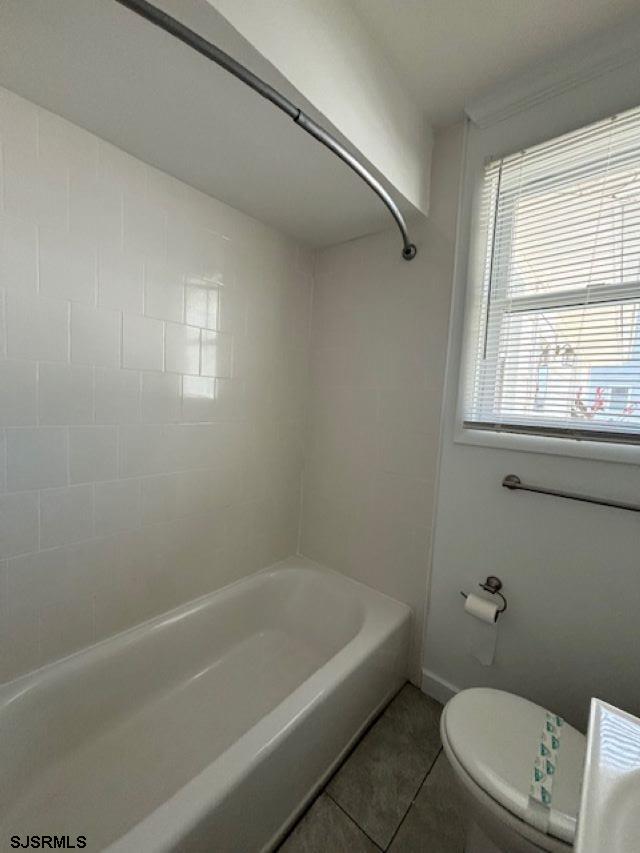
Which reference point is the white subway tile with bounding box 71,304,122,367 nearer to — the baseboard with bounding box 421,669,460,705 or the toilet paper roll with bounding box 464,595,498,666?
the toilet paper roll with bounding box 464,595,498,666

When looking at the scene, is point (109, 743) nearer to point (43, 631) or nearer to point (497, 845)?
point (43, 631)

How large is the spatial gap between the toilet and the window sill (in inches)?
32.1

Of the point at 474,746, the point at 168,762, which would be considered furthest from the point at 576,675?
the point at 168,762

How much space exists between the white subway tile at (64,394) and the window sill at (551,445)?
1.41 metres

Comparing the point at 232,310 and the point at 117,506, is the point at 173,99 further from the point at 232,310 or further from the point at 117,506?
the point at 117,506

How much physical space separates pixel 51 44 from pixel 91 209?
395 millimetres

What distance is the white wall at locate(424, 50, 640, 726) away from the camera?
109 cm

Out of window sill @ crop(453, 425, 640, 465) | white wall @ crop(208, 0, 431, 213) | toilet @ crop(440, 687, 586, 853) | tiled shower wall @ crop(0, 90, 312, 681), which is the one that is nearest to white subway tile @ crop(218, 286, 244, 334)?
tiled shower wall @ crop(0, 90, 312, 681)

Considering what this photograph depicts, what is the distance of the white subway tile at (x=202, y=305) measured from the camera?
1.41 meters

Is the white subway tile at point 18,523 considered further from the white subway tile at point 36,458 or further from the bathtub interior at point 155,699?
the bathtub interior at point 155,699

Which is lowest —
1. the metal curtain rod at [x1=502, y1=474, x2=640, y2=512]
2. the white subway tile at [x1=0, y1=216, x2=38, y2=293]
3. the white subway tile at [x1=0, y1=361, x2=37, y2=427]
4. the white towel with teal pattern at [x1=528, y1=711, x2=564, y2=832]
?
the white towel with teal pattern at [x1=528, y1=711, x2=564, y2=832]

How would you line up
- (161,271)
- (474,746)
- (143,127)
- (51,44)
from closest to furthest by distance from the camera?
(51,44), (474,746), (143,127), (161,271)

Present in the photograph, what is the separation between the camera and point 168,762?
1154 mm

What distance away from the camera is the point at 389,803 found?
3.70 ft
